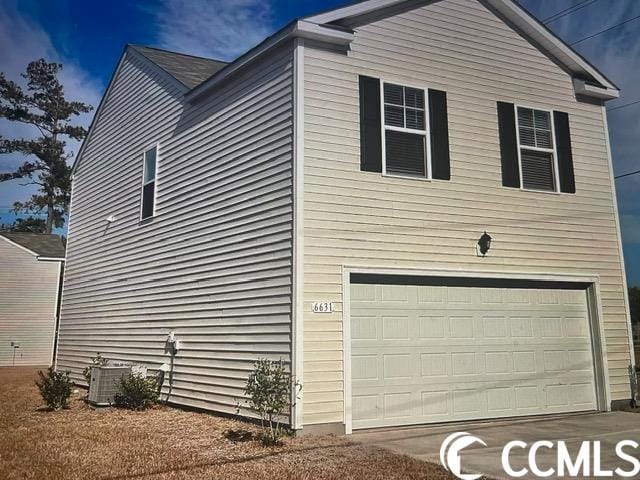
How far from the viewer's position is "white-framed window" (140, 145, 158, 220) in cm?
1225

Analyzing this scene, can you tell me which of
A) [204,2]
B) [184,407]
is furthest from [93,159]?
[184,407]

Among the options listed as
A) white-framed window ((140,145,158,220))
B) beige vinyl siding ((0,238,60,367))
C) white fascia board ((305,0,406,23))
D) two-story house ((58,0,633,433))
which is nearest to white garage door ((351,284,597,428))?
two-story house ((58,0,633,433))

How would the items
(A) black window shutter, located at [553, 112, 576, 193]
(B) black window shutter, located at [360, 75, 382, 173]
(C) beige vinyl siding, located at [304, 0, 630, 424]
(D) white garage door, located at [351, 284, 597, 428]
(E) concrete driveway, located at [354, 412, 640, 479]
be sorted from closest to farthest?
(E) concrete driveway, located at [354, 412, 640, 479] < (C) beige vinyl siding, located at [304, 0, 630, 424] < (D) white garage door, located at [351, 284, 597, 428] < (B) black window shutter, located at [360, 75, 382, 173] < (A) black window shutter, located at [553, 112, 576, 193]

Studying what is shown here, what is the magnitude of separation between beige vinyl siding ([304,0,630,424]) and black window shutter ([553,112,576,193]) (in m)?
0.16

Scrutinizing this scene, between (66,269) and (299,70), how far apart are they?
10810mm

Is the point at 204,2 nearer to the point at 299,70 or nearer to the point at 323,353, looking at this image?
the point at 299,70

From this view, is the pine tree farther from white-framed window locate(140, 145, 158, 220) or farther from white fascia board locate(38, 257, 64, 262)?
white-framed window locate(140, 145, 158, 220)

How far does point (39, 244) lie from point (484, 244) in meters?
23.5

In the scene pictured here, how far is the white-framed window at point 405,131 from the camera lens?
896cm

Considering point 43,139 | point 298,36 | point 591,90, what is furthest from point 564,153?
point 43,139

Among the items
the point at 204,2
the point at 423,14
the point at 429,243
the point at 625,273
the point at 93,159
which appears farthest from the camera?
the point at 93,159

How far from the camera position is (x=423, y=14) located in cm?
969

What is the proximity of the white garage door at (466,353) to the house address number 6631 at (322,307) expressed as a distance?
480 millimetres

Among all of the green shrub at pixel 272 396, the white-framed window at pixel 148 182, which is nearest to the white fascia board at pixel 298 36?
the white-framed window at pixel 148 182
